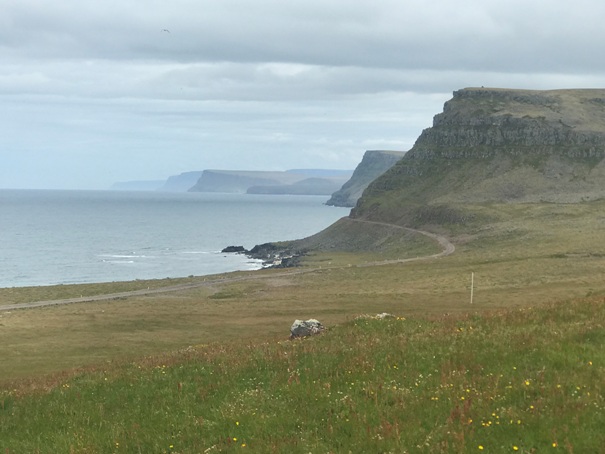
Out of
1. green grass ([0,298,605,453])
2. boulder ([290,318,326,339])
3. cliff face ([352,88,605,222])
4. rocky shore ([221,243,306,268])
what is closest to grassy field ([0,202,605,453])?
green grass ([0,298,605,453])

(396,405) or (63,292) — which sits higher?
(396,405)

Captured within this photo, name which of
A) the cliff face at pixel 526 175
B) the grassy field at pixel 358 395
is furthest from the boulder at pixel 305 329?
the cliff face at pixel 526 175

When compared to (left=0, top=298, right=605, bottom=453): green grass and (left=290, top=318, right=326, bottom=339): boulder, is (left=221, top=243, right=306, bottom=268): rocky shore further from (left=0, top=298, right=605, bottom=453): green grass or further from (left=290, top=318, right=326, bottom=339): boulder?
(left=0, top=298, right=605, bottom=453): green grass

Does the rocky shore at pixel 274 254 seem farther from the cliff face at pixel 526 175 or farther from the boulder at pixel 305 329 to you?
the boulder at pixel 305 329

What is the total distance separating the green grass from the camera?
1210cm

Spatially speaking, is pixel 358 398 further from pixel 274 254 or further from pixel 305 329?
pixel 274 254

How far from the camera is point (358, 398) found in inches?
563

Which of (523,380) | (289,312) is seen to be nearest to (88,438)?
(523,380)

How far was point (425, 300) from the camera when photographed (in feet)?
177

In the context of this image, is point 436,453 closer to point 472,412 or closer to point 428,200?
point 472,412

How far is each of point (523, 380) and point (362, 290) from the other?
56263 mm

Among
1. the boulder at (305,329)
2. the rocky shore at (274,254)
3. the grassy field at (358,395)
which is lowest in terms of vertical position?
the rocky shore at (274,254)

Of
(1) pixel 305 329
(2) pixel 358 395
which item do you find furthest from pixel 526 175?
(2) pixel 358 395

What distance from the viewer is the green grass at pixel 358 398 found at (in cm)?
1210
